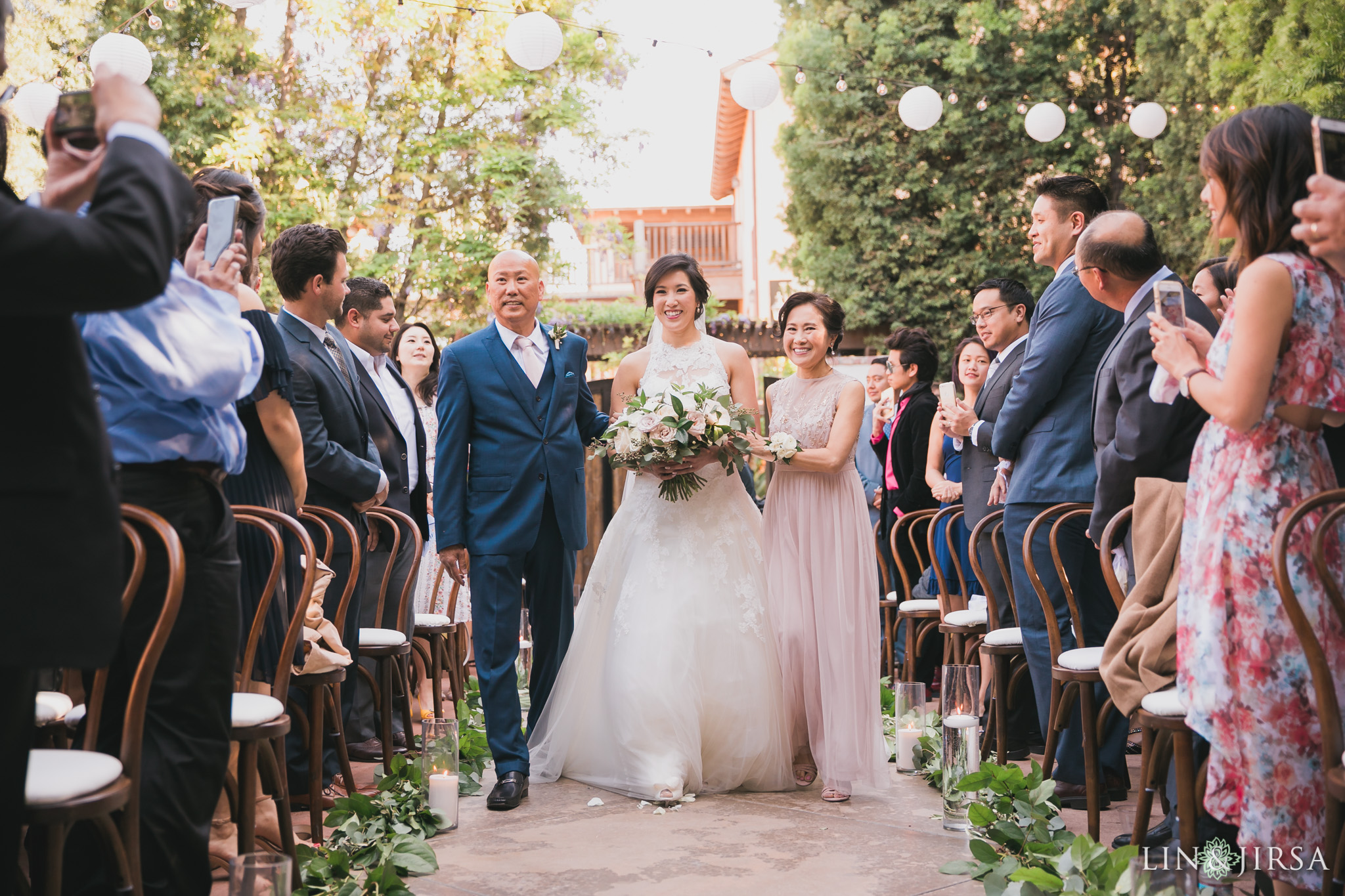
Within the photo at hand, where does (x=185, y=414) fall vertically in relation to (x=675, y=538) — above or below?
above

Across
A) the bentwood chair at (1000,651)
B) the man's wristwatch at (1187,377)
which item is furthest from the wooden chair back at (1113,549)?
the bentwood chair at (1000,651)

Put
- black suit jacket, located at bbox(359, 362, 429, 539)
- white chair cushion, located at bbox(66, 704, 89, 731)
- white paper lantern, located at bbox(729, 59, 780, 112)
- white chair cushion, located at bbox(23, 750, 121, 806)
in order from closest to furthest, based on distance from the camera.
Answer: white chair cushion, located at bbox(23, 750, 121, 806), white chair cushion, located at bbox(66, 704, 89, 731), black suit jacket, located at bbox(359, 362, 429, 539), white paper lantern, located at bbox(729, 59, 780, 112)

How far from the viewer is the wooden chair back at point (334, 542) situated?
365 centimetres

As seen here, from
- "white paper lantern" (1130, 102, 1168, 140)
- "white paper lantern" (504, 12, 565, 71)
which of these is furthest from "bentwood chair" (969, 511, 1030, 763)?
"white paper lantern" (1130, 102, 1168, 140)

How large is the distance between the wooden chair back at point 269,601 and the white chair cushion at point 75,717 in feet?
1.48

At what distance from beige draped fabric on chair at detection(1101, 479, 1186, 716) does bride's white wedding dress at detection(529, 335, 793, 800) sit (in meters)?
1.63

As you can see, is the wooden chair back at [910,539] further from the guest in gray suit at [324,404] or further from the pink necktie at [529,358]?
the guest in gray suit at [324,404]

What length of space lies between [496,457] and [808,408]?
1.29 meters

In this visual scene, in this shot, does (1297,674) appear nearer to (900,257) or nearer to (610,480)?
(610,480)

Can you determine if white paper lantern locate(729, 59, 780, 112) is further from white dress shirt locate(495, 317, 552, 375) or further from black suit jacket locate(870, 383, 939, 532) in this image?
white dress shirt locate(495, 317, 552, 375)

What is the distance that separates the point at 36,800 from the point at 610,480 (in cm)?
802

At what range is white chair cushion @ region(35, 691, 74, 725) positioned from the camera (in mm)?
2430

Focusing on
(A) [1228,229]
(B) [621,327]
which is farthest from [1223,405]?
(B) [621,327]

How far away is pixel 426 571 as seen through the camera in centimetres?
679
